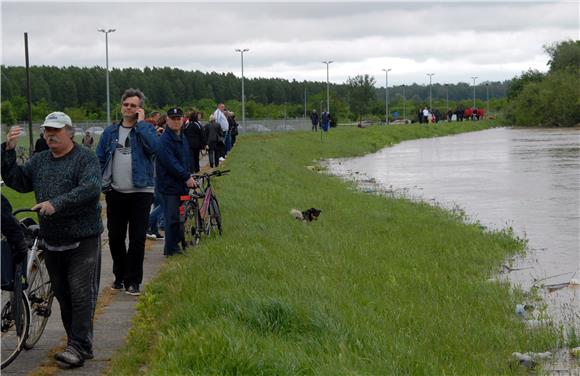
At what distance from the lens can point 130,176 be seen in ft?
30.8

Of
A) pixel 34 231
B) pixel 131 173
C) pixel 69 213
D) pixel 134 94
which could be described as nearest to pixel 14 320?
pixel 34 231

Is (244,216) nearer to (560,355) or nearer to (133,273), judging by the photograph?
(133,273)

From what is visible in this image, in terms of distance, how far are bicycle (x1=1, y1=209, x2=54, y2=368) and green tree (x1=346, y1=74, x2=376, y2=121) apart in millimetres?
111336

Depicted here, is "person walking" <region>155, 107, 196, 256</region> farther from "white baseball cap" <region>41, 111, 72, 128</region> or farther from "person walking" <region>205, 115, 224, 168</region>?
"person walking" <region>205, 115, 224, 168</region>

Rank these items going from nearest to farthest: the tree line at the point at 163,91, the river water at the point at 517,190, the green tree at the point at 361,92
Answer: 1. the river water at the point at 517,190
2. the tree line at the point at 163,91
3. the green tree at the point at 361,92

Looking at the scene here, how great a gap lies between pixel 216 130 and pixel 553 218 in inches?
436

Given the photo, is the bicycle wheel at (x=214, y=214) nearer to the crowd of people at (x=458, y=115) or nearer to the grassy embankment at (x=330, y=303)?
the grassy embankment at (x=330, y=303)

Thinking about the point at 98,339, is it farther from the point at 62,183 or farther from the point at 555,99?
the point at 555,99

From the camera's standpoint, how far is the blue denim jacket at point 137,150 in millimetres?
9375

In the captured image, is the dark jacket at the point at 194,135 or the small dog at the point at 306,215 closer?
the small dog at the point at 306,215

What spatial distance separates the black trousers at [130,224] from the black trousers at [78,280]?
2.29 m

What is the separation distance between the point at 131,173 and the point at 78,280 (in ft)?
7.88

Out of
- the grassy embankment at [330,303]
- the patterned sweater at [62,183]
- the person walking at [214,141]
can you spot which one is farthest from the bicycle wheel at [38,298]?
the person walking at [214,141]

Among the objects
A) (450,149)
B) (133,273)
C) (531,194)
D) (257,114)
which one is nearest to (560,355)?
(133,273)
